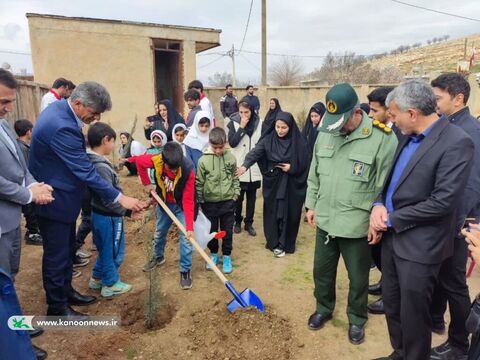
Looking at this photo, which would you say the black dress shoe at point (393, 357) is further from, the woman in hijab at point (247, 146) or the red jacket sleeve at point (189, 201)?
the woman in hijab at point (247, 146)

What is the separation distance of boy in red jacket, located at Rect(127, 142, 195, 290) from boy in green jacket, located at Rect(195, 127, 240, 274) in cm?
35

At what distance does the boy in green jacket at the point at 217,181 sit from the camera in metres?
3.94

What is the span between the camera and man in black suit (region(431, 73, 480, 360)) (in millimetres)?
2602

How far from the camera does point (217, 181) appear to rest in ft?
13.0

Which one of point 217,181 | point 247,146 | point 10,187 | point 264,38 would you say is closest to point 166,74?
point 264,38

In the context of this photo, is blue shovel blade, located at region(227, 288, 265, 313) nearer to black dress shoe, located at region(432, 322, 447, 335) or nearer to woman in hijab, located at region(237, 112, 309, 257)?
woman in hijab, located at region(237, 112, 309, 257)

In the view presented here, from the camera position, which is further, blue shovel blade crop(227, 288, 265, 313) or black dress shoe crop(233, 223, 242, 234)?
black dress shoe crop(233, 223, 242, 234)

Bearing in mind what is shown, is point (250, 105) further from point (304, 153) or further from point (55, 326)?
point (55, 326)

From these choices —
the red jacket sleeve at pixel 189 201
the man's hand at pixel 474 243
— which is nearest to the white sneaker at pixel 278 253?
the red jacket sleeve at pixel 189 201

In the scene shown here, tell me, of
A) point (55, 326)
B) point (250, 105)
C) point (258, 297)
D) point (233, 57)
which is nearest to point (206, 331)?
point (258, 297)

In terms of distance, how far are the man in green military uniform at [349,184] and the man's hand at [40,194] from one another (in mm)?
2035

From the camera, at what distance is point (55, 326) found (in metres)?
3.05

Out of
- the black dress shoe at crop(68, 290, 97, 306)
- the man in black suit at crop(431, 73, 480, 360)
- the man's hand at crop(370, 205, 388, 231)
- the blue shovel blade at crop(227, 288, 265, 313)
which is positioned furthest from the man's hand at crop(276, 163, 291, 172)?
the black dress shoe at crop(68, 290, 97, 306)

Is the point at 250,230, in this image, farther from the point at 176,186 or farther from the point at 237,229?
the point at 176,186
